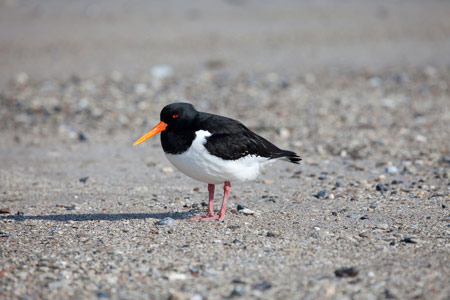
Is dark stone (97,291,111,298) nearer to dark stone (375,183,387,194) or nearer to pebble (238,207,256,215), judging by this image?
pebble (238,207,256,215)

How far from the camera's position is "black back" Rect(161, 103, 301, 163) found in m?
5.66

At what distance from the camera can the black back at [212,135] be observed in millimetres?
5656

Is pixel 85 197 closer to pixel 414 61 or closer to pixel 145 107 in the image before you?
pixel 145 107

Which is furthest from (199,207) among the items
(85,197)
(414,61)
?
(414,61)

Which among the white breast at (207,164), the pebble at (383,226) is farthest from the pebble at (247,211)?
the pebble at (383,226)

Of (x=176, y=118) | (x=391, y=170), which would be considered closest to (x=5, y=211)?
(x=176, y=118)

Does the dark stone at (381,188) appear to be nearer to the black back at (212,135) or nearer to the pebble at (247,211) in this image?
the black back at (212,135)

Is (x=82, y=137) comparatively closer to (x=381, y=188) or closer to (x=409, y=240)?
(x=381, y=188)

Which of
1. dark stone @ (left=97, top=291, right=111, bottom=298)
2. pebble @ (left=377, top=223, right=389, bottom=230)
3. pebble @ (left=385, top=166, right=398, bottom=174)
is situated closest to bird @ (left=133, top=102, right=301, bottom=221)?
pebble @ (left=377, top=223, right=389, bottom=230)

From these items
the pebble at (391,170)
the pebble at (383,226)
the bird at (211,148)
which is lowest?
the pebble at (383,226)

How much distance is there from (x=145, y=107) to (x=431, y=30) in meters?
10.8

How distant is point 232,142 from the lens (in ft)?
18.9

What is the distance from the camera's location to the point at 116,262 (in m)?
4.82

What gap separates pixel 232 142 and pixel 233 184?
1.81m
